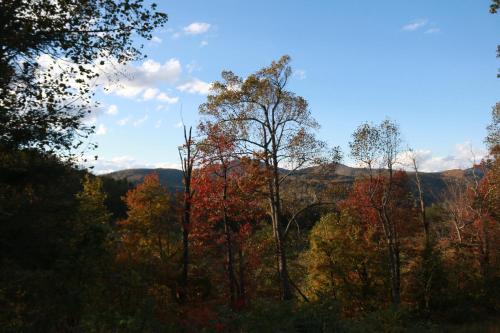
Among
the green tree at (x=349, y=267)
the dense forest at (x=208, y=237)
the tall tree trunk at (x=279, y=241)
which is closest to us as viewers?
the dense forest at (x=208, y=237)

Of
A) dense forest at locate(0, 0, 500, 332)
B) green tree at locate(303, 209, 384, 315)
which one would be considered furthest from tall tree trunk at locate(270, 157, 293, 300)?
green tree at locate(303, 209, 384, 315)

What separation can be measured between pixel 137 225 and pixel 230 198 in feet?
29.8

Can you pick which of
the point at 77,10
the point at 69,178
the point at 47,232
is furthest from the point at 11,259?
the point at 77,10

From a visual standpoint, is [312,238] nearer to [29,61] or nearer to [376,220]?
[376,220]

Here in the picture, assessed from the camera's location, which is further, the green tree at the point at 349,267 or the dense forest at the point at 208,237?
the green tree at the point at 349,267

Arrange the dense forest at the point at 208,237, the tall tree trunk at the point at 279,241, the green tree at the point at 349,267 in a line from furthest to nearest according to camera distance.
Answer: the green tree at the point at 349,267 → the tall tree trunk at the point at 279,241 → the dense forest at the point at 208,237

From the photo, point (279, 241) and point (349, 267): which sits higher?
point (279, 241)

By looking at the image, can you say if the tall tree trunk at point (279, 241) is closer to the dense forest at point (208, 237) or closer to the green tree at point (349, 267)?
the dense forest at point (208, 237)

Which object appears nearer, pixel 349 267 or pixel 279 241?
pixel 279 241

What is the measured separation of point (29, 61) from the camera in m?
9.83

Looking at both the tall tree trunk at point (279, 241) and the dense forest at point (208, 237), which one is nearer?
the dense forest at point (208, 237)

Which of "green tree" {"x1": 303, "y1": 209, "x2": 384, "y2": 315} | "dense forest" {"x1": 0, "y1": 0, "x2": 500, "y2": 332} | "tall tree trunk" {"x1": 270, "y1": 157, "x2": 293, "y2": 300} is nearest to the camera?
"dense forest" {"x1": 0, "y1": 0, "x2": 500, "y2": 332}

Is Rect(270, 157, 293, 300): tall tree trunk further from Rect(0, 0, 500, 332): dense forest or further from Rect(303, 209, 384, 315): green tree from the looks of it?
Rect(303, 209, 384, 315): green tree

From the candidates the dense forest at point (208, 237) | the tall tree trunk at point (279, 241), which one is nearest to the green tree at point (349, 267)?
the dense forest at point (208, 237)
